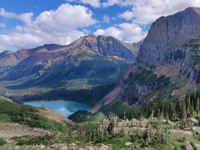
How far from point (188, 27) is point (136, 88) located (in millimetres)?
101203

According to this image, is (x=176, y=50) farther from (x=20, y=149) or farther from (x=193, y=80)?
(x=20, y=149)

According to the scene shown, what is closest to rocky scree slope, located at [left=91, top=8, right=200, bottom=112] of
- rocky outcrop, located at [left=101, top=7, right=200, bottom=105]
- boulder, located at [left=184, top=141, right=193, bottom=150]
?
rocky outcrop, located at [left=101, top=7, right=200, bottom=105]

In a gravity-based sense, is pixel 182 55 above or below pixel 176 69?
above

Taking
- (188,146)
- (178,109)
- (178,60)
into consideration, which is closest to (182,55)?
(178,60)

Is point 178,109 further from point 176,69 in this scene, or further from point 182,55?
point 182,55

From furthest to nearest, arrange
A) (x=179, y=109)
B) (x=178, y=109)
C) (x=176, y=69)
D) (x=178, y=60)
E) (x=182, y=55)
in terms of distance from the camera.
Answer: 1. (x=178, y=60)
2. (x=182, y=55)
3. (x=176, y=69)
4. (x=178, y=109)
5. (x=179, y=109)

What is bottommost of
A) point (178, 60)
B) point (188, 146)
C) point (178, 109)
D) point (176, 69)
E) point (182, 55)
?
point (188, 146)

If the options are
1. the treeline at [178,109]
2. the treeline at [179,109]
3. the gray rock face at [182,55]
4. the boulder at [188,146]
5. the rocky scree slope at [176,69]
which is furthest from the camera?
the gray rock face at [182,55]

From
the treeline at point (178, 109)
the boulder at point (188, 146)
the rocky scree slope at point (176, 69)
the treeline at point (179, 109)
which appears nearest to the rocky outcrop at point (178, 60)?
the rocky scree slope at point (176, 69)

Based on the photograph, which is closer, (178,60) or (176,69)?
(176,69)

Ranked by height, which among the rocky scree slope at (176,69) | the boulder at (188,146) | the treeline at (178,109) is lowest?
the boulder at (188,146)

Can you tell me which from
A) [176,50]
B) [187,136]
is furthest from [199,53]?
[187,136]

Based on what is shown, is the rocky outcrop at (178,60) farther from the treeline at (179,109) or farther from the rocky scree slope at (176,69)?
the treeline at (179,109)

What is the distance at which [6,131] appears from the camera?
6050cm
